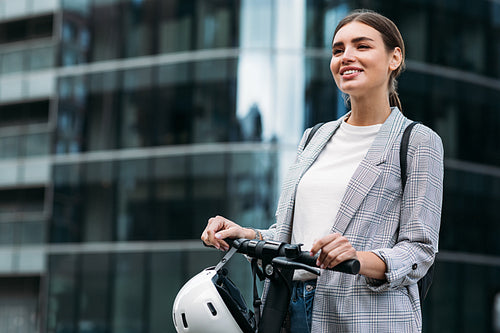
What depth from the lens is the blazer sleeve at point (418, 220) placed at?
2.47m

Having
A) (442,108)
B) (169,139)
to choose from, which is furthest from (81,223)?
(442,108)

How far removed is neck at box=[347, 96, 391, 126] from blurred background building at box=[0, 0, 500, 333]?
693 inches

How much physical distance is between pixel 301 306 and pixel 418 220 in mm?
495

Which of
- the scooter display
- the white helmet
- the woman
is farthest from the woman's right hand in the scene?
the white helmet

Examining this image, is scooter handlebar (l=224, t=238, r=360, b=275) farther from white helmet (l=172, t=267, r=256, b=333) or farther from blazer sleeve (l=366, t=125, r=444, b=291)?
blazer sleeve (l=366, t=125, r=444, b=291)

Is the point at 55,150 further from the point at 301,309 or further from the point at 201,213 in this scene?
the point at 301,309

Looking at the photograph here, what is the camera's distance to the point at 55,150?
2503cm

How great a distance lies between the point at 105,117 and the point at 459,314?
1234 cm

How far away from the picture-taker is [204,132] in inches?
891

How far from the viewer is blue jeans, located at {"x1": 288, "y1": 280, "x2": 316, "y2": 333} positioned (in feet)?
8.67

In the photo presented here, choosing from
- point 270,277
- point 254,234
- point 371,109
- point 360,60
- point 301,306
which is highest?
point 360,60

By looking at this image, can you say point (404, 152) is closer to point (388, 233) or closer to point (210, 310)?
point (388, 233)

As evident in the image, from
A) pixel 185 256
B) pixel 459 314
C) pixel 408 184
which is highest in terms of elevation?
pixel 408 184

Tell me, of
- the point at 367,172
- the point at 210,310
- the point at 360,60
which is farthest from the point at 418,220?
the point at 210,310
